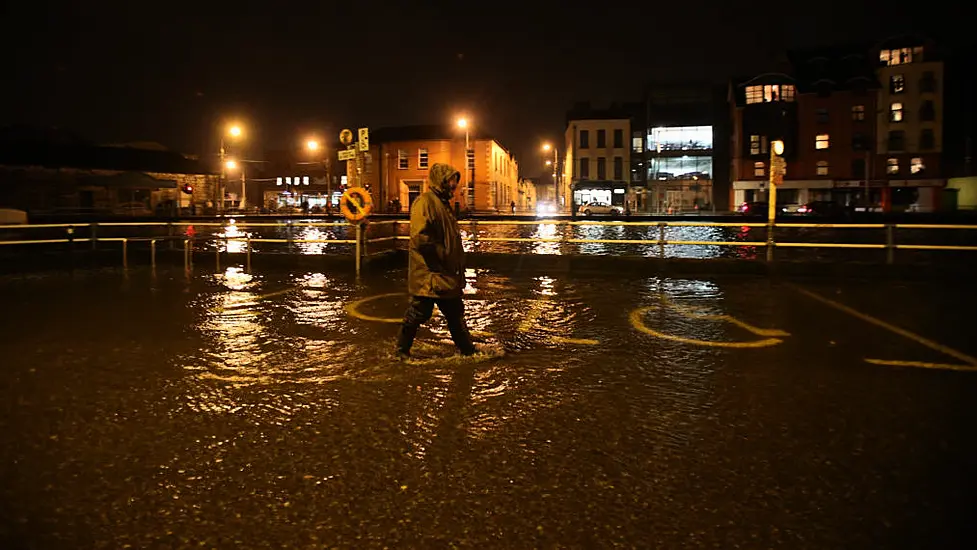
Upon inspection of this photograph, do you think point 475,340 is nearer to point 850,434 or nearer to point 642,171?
point 850,434

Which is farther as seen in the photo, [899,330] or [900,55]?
[900,55]

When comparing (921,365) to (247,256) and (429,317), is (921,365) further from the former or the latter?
(247,256)

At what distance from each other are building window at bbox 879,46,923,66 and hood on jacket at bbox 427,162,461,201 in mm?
65686

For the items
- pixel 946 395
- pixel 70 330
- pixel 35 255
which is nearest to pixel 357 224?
pixel 70 330

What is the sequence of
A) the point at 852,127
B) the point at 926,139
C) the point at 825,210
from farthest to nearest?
the point at 852,127 < the point at 926,139 < the point at 825,210

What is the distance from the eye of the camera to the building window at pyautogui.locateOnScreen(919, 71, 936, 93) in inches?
2270

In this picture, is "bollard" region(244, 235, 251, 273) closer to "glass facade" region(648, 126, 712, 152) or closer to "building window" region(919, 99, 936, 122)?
"building window" region(919, 99, 936, 122)

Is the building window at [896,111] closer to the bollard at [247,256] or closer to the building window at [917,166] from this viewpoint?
the building window at [917,166]

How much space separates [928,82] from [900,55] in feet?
10.9

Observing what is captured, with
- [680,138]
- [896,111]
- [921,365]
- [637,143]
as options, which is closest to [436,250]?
[921,365]

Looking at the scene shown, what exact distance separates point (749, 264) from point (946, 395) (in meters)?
9.72

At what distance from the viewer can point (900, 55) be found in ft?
193

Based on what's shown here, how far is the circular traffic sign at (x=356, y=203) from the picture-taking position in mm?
14172

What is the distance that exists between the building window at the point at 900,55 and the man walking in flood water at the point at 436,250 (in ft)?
216
